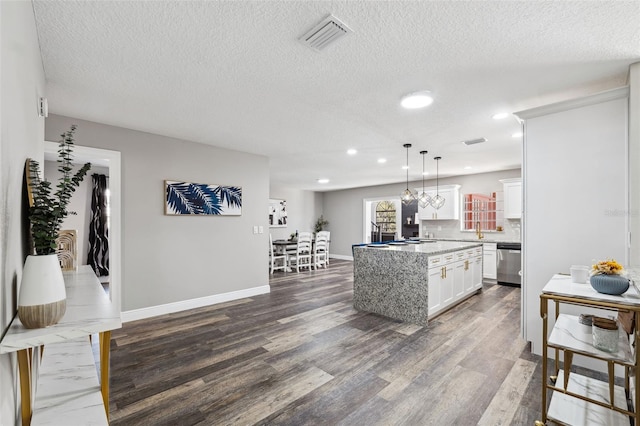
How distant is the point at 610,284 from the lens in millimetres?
1773

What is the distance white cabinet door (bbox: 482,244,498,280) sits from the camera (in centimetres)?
621

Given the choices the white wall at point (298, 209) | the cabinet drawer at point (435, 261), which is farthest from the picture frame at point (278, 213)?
the cabinet drawer at point (435, 261)

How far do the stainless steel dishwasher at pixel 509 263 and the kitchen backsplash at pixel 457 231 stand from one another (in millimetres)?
553

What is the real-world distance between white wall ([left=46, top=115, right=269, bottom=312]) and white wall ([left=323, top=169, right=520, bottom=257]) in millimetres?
4947

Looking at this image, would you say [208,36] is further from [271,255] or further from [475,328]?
[271,255]

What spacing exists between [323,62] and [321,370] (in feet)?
8.21

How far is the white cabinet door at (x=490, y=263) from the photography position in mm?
6211

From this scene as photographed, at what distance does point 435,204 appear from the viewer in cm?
551

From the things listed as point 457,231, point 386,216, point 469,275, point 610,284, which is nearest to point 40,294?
point 610,284

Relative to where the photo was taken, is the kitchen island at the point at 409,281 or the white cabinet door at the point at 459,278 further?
the white cabinet door at the point at 459,278

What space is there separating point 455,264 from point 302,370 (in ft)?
9.60

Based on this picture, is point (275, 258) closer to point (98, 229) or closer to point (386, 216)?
point (98, 229)

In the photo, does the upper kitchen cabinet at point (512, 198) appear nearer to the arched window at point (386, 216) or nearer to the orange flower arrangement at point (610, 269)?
the orange flower arrangement at point (610, 269)

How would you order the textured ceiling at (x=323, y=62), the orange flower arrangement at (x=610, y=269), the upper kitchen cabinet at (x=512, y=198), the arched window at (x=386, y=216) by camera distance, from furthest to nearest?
1. the arched window at (x=386, y=216)
2. the upper kitchen cabinet at (x=512, y=198)
3. the orange flower arrangement at (x=610, y=269)
4. the textured ceiling at (x=323, y=62)
